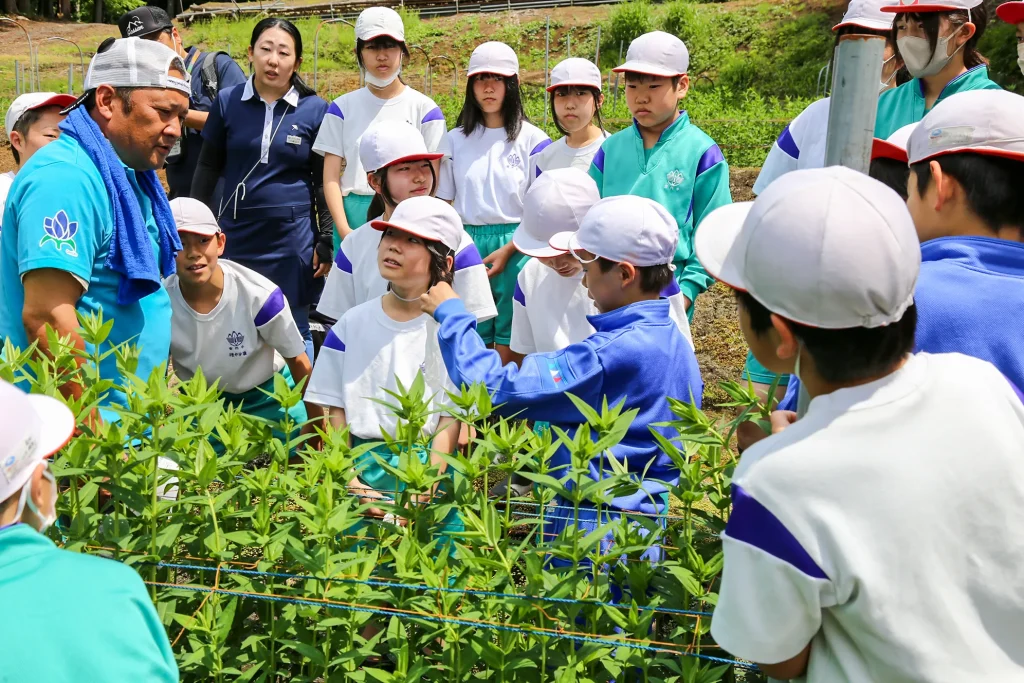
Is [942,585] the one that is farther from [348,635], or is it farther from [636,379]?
[636,379]

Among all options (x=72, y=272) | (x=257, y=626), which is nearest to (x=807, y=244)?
(x=257, y=626)

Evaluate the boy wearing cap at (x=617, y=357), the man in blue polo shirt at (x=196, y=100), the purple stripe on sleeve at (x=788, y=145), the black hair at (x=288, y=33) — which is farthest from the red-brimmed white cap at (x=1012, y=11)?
the man in blue polo shirt at (x=196, y=100)

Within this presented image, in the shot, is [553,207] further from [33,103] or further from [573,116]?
[33,103]

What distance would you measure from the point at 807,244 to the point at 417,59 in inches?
1069

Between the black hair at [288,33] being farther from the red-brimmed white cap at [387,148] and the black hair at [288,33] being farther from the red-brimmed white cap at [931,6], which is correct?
the red-brimmed white cap at [931,6]

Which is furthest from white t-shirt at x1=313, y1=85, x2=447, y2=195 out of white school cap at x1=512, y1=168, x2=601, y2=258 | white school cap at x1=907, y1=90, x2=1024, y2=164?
white school cap at x1=907, y1=90, x2=1024, y2=164

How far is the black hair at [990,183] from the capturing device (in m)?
2.17

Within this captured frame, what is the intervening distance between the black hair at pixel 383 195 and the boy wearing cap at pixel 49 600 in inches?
113

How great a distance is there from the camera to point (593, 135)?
5.36 m

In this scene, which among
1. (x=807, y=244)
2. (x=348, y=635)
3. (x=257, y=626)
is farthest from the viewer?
(x=257, y=626)

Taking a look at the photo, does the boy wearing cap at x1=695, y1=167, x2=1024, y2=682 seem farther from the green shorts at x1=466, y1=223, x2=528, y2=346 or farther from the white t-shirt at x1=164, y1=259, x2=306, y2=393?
the green shorts at x1=466, y1=223, x2=528, y2=346

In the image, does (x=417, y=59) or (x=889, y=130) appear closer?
(x=889, y=130)

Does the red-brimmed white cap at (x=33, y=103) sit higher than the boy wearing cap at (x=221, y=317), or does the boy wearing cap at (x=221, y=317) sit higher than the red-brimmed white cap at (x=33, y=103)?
the red-brimmed white cap at (x=33, y=103)

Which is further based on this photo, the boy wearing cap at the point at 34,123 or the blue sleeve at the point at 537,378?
the boy wearing cap at the point at 34,123
